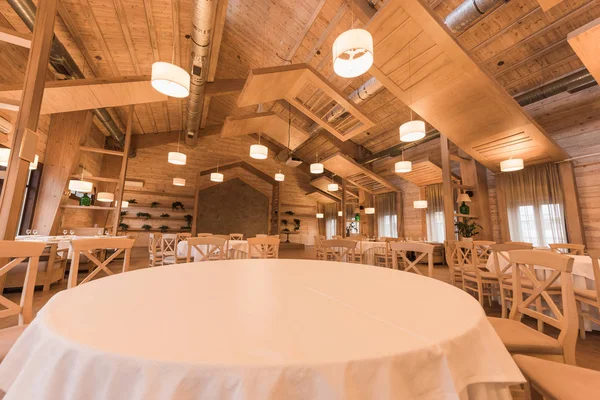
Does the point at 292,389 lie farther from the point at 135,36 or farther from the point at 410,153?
the point at 410,153

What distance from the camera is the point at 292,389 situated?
502mm

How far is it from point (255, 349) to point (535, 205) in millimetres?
7726

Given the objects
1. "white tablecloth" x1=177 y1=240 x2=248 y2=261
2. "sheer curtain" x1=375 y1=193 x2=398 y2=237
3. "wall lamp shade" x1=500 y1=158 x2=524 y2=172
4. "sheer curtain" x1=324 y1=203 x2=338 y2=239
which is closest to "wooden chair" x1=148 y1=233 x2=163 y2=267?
"white tablecloth" x1=177 y1=240 x2=248 y2=261

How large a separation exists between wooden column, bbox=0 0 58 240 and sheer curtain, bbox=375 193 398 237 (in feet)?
32.7

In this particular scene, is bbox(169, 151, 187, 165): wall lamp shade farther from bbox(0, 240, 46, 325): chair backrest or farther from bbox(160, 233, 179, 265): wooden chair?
bbox(0, 240, 46, 325): chair backrest

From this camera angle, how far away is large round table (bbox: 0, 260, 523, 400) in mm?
496

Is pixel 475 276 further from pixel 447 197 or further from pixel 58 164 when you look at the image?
pixel 58 164

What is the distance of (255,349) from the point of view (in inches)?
21.6

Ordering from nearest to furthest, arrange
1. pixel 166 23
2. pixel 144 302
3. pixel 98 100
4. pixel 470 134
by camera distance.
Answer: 1. pixel 144 302
2. pixel 98 100
3. pixel 166 23
4. pixel 470 134

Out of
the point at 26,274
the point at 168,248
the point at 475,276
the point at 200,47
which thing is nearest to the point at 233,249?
the point at 168,248

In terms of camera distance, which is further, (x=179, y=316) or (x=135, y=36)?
(x=135, y=36)

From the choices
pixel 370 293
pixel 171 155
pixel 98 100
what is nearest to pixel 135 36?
pixel 98 100

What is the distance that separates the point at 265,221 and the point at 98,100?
9.15 m

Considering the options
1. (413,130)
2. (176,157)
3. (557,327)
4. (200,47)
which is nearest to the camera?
(557,327)
